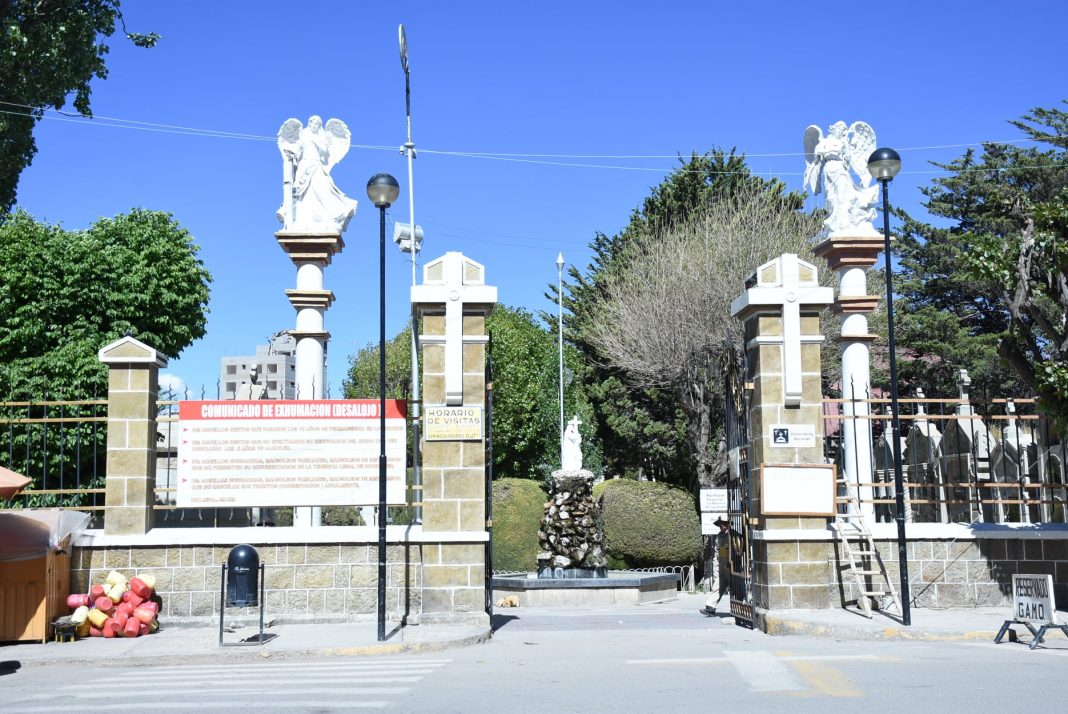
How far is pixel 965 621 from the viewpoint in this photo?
12336mm

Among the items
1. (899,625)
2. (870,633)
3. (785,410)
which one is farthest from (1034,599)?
(785,410)

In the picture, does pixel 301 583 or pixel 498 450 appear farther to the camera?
pixel 498 450

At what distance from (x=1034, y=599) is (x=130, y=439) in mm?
10650

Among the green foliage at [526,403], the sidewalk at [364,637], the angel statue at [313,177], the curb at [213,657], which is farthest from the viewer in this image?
the green foliage at [526,403]

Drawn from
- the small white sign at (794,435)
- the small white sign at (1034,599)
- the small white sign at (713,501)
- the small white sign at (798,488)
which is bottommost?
the small white sign at (1034,599)

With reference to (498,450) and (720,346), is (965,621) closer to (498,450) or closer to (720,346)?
(720,346)

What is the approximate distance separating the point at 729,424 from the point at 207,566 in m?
7.30

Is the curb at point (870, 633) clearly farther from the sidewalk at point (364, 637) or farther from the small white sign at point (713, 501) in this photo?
the small white sign at point (713, 501)

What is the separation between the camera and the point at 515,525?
28.5 m

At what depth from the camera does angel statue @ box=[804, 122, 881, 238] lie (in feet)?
63.0

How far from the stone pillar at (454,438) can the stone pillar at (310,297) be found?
4511 millimetres

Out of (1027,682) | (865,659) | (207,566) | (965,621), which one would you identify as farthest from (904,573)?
(207,566)

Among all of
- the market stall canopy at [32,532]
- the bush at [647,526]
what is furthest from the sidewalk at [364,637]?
the bush at [647,526]

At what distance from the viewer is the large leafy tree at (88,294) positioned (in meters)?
24.4
